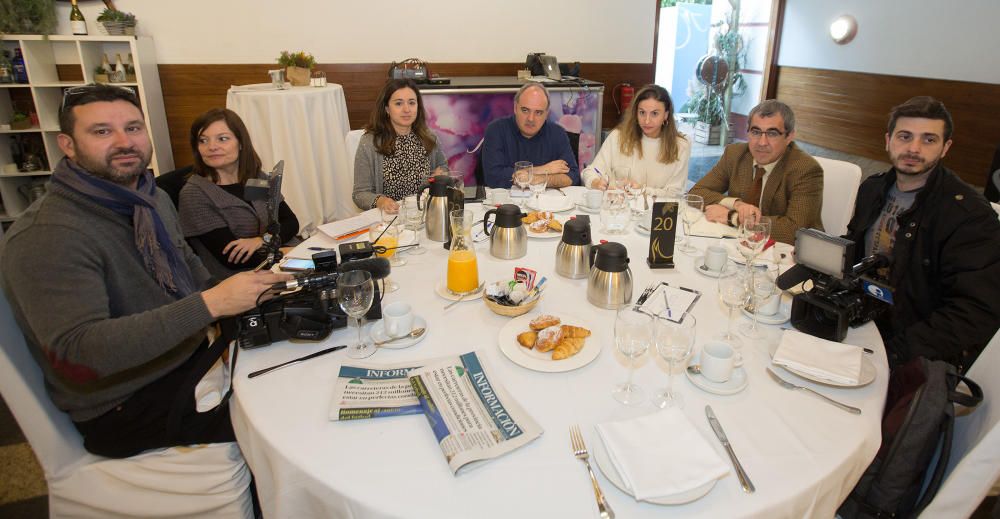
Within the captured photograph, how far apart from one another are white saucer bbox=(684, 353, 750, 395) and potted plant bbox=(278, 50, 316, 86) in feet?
14.1

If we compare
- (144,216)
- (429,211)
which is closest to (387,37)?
(429,211)

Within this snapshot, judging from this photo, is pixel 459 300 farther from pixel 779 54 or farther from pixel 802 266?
pixel 779 54

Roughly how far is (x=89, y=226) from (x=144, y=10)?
460cm

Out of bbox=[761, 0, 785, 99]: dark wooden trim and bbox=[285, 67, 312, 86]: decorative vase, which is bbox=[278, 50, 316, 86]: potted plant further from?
bbox=[761, 0, 785, 99]: dark wooden trim

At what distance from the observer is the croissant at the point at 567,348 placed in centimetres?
131

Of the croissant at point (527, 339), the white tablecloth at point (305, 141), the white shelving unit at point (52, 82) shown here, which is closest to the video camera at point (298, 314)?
the croissant at point (527, 339)

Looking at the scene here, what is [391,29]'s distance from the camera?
5.45 metres

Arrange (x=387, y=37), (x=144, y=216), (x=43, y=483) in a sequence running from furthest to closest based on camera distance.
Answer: (x=387, y=37)
(x=43, y=483)
(x=144, y=216)

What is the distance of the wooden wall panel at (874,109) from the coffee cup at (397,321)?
5.75m

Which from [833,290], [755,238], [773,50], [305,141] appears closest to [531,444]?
[833,290]

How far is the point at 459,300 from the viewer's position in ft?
5.33

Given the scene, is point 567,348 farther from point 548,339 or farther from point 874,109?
point 874,109

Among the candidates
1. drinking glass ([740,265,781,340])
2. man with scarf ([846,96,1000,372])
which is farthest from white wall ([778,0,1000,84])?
drinking glass ([740,265,781,340])

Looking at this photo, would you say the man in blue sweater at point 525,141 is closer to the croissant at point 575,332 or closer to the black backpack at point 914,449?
the croissant at point 575,332
